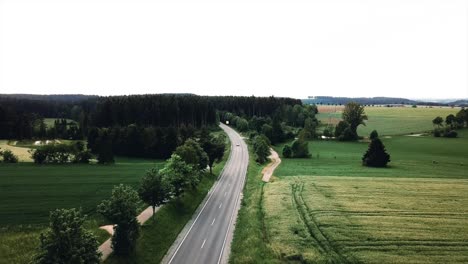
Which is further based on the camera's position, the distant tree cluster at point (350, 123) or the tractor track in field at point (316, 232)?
the distant tree cluster at point (350, 123)

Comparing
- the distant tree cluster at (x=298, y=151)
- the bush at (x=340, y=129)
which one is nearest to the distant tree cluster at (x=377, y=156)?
the distant tree cluster at (x=298, y=151)

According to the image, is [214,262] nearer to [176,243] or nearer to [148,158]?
[176,243]

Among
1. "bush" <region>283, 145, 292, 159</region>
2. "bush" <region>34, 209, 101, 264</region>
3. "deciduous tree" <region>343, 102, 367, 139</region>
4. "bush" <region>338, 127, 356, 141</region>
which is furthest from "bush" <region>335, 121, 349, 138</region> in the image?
"bush" <region>34, 209, 101, 264</region>

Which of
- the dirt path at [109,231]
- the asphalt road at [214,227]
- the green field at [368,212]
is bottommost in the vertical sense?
the asphalt road at [214,227]

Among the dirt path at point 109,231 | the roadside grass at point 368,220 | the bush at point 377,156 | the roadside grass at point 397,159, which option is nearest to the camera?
the roadside grass at point 368,220

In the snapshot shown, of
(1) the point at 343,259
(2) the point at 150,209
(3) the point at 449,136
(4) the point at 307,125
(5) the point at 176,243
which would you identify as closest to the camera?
(1) the point at 343,259

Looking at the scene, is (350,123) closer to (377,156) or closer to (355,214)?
(377,156)

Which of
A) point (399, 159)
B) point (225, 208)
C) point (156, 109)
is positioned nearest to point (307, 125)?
point (399, 159)

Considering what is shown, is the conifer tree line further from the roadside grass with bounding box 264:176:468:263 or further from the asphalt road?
the roadside grass with bounding box 264:176:468:263

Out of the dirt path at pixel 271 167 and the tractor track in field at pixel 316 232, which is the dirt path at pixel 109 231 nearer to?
the tractor track in field at pixel 316 232
